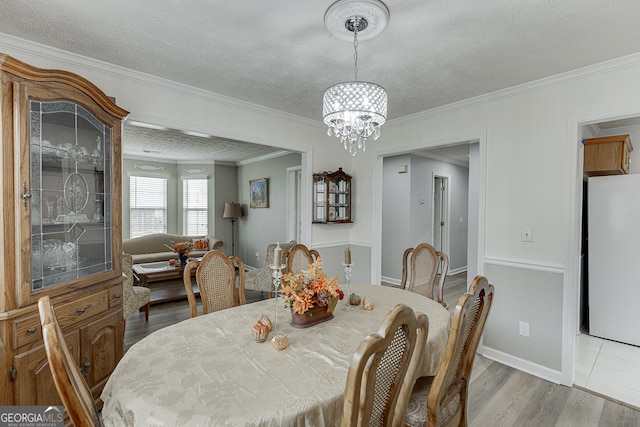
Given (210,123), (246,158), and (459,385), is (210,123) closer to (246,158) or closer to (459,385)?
(459,385)

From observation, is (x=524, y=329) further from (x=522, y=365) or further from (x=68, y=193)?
(x=68, y=193)

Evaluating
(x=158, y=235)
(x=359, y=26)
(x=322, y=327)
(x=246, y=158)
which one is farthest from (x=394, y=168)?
(x=158, y=235)

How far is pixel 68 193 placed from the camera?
1.98 m

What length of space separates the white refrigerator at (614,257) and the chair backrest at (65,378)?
4.41 m

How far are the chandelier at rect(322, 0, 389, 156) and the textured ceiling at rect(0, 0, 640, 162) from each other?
0.28ft

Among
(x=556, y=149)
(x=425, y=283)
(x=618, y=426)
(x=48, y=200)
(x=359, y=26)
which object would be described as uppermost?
(x=359, y=26)

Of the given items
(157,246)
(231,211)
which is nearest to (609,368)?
(231,211)

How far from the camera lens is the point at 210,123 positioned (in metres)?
3.04

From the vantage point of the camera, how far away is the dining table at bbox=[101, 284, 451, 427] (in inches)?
39.5

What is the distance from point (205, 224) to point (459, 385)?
6.44m

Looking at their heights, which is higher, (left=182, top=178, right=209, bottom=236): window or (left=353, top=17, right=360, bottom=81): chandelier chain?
(left=353, top=17, right=360, bottom=81): chandelier chain

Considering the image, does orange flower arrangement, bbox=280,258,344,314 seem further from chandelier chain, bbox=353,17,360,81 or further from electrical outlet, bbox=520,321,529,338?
electrical outlet, bbox=520,321,529,338

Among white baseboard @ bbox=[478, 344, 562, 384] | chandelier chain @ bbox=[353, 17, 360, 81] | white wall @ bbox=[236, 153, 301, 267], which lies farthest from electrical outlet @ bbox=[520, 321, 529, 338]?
white wall @ bbox=[236, 153, 301, 267]

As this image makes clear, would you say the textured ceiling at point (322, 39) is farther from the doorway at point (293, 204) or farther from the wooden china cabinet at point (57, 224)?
the doorway at point (293, 204)
